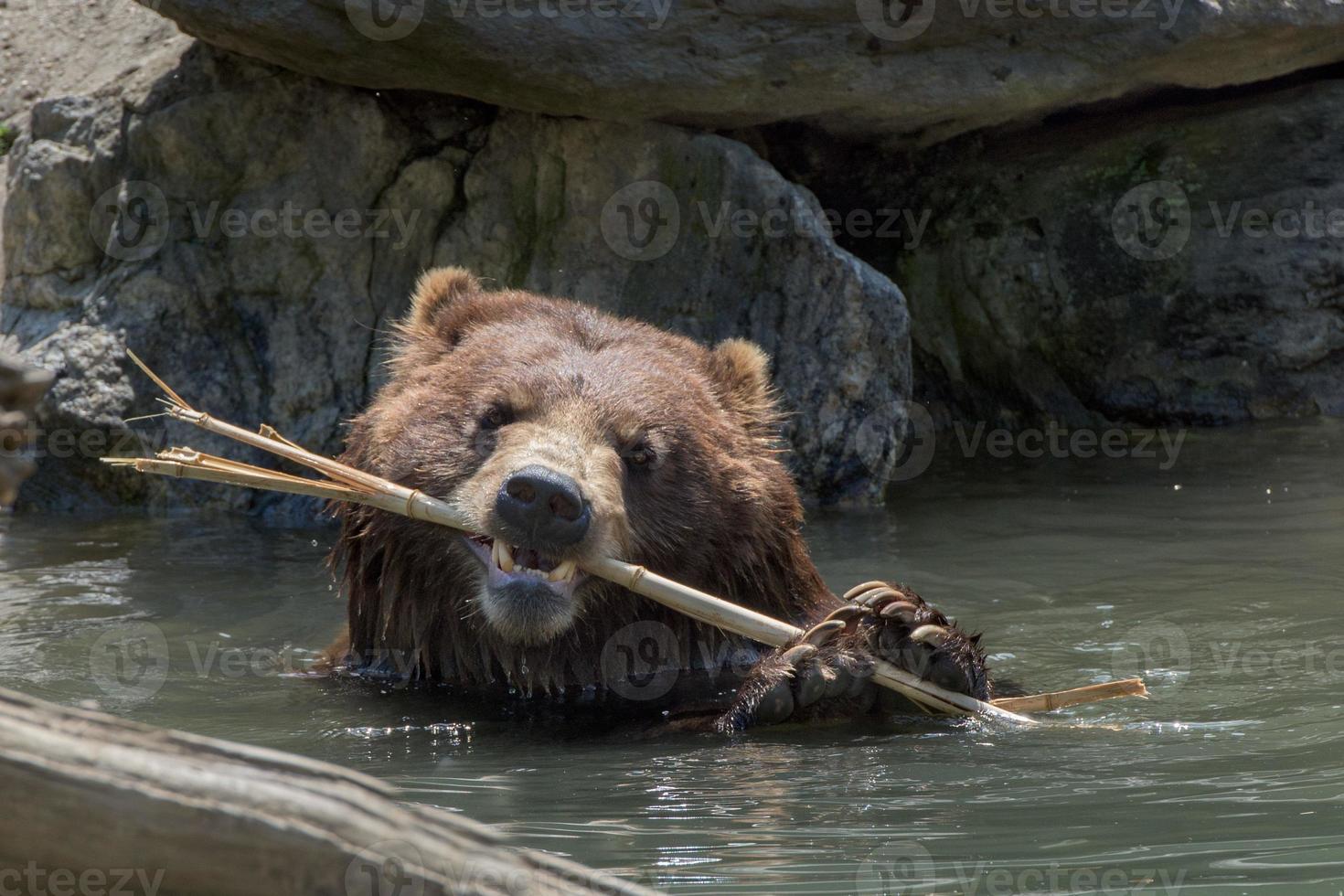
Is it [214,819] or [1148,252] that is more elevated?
[1148,252]

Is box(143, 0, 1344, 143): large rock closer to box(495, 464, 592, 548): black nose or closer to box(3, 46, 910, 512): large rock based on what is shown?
box(3, 46, 910, 512): large rock

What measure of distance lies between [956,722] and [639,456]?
1451mm

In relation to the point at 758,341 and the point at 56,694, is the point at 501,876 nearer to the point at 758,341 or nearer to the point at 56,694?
the point at 56,694

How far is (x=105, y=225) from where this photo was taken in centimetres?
950

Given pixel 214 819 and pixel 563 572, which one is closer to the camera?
pixel 214 819

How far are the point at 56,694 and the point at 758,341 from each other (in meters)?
4.81

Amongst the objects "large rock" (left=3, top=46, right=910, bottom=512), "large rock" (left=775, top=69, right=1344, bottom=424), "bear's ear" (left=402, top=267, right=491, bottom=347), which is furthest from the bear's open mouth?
"large rock" (left=775, top=69, right=1344, bottom=424)

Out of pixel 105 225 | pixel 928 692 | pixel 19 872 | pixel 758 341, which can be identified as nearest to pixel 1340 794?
pixel 928 692

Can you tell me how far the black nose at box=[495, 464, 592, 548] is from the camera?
4.83 meters

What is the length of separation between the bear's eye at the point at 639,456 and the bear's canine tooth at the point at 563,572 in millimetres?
547

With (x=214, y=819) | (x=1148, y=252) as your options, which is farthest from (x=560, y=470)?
(x=1148, y=252)

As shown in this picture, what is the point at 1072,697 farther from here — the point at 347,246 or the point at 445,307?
the point at 347,246

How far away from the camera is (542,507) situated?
4.90 metres

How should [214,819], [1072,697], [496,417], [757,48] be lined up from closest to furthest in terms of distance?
1. [214,819]
2. [1072,697]
3. [496,417]
4. [757,48]
